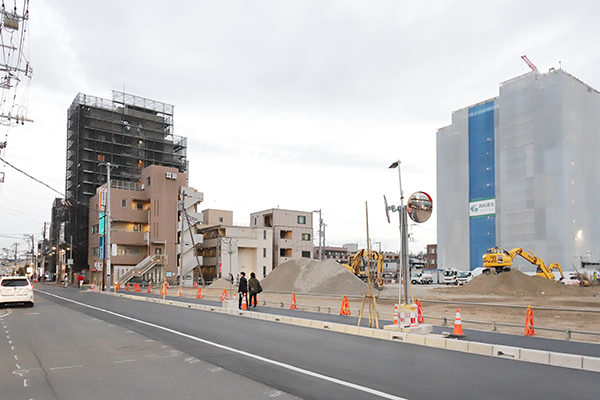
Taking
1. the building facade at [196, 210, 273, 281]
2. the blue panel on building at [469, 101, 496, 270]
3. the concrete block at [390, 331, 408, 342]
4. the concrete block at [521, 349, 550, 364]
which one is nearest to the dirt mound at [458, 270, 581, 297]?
the blue panel on building at [469, 101, 496, 270]

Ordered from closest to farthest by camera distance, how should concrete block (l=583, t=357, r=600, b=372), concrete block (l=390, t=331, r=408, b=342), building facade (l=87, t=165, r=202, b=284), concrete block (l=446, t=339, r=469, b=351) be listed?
concrete block (l=583, t=357, r=600, b=372), concrete block (l=446, t=339, r=469, b=351), concrete block (l=390, t=331, r=408, b=342), building facade (l=87, t=165, r=202, b=284)

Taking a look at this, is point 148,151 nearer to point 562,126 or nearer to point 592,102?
point 562,126

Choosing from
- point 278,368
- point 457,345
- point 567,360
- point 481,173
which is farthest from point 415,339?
point 481,173

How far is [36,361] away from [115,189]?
191ft

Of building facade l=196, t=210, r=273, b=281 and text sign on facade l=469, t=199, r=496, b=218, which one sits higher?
text sign on facade l=469, t=199, r=496, b=218

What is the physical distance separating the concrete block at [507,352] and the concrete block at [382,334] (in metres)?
3.38

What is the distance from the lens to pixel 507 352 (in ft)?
35.0

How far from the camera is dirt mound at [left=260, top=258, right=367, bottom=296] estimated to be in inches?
1553

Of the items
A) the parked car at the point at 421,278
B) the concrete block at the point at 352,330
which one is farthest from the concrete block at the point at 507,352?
the parked car at the point at 421,278

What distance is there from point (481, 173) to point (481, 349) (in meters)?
69.8

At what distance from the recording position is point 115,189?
64.4 m

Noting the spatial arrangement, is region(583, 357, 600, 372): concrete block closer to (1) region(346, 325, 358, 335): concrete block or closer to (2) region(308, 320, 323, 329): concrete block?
(1) region(346, 325, 358, 335): concrete block

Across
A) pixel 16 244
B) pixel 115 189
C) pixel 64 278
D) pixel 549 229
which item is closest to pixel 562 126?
pixel 549 229

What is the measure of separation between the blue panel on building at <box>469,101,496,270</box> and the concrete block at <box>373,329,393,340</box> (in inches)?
2525
